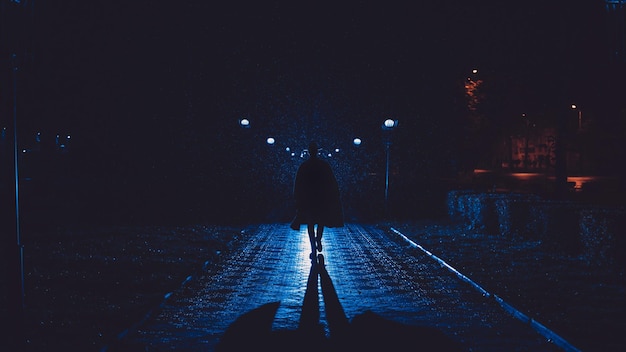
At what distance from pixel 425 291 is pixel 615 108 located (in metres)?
34.8

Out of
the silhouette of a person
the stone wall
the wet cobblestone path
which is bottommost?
the wet cobblestone path

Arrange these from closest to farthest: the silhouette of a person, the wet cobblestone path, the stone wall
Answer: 1. the wet cobblestone path
2. the silhouette of a person
3. the stone wall

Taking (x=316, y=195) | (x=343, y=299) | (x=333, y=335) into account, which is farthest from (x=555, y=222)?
(x=333, y=335)

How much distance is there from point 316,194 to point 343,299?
8.39 ft

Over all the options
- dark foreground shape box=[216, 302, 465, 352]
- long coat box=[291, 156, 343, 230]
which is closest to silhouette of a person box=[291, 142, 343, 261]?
long coat box=[291, 156, 343, 230]

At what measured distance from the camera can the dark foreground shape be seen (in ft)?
20.3

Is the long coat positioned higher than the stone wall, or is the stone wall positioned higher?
the long coat

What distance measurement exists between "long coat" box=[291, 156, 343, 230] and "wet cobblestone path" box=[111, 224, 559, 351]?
0.96m

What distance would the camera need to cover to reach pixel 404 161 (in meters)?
42.0

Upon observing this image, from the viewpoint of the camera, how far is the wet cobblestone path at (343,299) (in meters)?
6.67

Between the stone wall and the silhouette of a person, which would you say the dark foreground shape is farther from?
the stone wall

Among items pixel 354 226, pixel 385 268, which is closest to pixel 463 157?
pixel 354 226

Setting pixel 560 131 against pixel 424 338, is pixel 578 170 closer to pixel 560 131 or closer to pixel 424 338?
pixel 560 131

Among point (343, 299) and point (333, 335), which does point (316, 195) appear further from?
point (333, 335)
